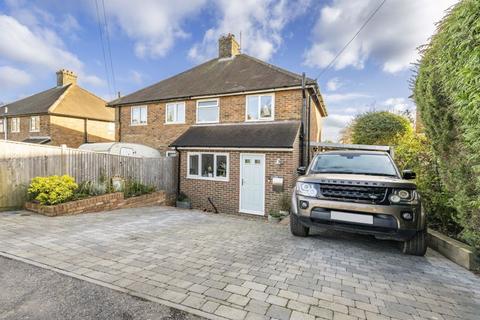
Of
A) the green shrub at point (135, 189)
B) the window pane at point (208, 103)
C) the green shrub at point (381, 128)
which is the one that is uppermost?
the window pane at point (208, 103)

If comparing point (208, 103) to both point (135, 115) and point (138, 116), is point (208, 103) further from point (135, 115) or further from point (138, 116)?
point (135, 115)

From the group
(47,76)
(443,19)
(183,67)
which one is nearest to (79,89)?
(47,76)

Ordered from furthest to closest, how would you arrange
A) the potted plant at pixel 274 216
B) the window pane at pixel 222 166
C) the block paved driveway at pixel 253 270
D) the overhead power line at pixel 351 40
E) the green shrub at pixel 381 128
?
the green shrub at pixel 381 128, the window pane at pixel 222 166, the potted plant at pixel 274 216, the overhead power line at pixel 351 40, the block paved driveway at pixel 253 270

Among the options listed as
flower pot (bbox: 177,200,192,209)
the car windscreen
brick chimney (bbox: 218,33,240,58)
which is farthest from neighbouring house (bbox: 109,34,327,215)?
the car windscreen

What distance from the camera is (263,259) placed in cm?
376

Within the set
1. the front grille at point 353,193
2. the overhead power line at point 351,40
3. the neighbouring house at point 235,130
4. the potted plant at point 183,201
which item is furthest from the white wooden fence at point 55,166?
the overhead power line at point 351,40

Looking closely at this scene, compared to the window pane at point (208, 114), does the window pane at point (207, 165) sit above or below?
below

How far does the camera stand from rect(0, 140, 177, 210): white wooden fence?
641cm

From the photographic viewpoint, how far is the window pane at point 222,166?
34.3ft

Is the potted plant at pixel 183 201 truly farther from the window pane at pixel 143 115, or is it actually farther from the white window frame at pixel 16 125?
the white window frame at pixel 16 125

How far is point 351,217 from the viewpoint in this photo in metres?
4.11

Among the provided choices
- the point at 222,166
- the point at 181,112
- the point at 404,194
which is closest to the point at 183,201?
the point at 222,166

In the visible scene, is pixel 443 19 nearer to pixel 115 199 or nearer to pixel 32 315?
pixel 32 315

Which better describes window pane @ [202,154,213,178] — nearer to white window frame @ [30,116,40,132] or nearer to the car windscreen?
the car windscreen
